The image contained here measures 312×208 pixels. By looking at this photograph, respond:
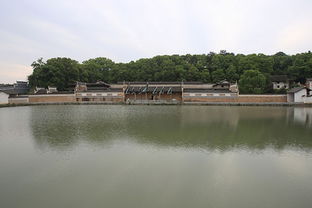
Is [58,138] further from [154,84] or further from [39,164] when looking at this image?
→ [154,84]

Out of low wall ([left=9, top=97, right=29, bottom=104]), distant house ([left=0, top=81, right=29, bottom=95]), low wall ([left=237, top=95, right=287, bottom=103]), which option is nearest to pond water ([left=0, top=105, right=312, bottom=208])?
low wall ([left=237, top=95, right=287, bottom=103])

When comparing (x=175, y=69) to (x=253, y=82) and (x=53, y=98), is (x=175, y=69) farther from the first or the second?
(x=53, y=98)

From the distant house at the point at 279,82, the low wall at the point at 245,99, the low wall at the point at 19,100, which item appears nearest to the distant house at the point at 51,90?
the low wall at the point at 19,100

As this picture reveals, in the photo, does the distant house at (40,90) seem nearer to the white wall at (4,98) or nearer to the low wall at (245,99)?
the white wall at (4,98)

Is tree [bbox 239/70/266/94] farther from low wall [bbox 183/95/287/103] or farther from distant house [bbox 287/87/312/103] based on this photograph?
distant house [bbox 287/87/312/103]

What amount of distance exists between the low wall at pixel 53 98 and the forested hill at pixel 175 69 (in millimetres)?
5105

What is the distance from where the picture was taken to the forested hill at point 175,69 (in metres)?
43.3

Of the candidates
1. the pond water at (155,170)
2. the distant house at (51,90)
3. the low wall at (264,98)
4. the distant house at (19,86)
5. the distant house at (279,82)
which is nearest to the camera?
the pond water at (155,170)

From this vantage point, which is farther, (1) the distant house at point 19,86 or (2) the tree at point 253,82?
(1) the distant house at point 19,86

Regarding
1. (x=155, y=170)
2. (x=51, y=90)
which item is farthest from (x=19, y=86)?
(x=155, y=170)

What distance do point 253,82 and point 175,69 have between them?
62.1 ft

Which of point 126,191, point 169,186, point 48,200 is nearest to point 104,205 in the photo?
point 126,191

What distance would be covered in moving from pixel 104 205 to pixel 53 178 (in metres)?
2.46

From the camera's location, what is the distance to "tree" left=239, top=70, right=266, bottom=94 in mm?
36219
